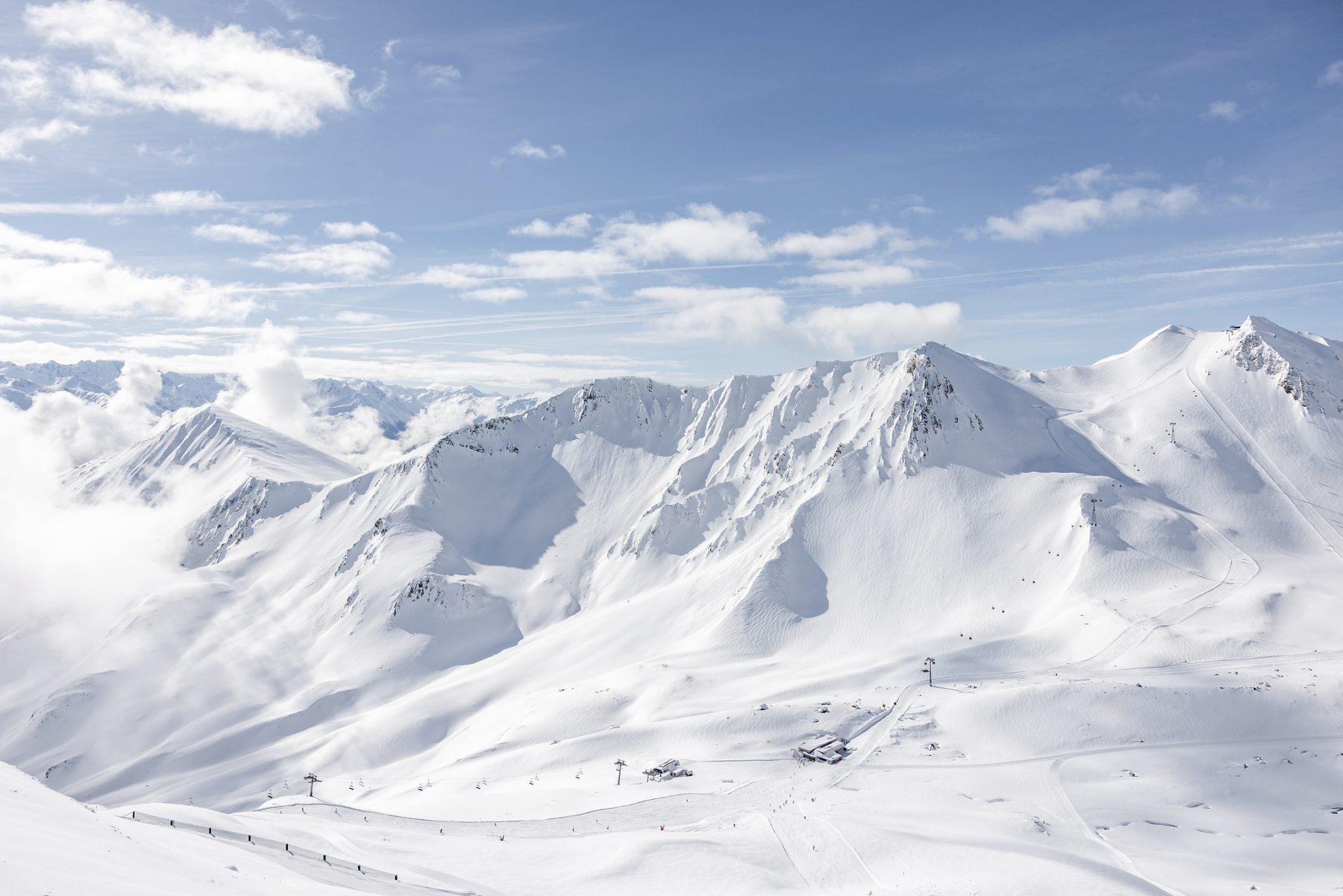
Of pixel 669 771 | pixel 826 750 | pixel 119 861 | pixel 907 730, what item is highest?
pixel 119 861

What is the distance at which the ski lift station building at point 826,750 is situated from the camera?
94.9 metres

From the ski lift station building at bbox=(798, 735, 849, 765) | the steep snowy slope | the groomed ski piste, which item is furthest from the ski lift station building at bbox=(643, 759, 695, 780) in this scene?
the steep snowy slope

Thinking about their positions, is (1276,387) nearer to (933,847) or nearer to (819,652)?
(819,652)

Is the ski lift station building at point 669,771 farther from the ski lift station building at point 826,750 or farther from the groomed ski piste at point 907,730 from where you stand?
the ski lift station building at point 826,750

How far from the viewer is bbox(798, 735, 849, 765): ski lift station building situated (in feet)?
311

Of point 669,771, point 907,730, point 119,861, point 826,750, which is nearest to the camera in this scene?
point 119,861

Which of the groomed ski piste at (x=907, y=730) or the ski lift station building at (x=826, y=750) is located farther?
the ski lift station building at (x=826, y=750)

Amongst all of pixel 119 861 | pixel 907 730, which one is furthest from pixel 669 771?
pixel 119 861

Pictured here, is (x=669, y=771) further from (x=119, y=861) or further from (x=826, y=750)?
(x=119, y=861)

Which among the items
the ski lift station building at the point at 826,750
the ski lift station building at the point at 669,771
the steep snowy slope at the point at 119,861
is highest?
the steep snowy slope at the point at 119,861

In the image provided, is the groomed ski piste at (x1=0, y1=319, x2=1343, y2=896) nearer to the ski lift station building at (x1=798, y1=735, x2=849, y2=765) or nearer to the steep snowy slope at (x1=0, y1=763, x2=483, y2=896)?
the steep snowy slope at (x1=0, y1=763, x2=483, y2=896)

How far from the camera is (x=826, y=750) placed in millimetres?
96125

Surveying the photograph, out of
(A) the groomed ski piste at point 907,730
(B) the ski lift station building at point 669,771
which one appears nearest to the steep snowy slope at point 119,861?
(A) the groomed ski piste at point 907,730

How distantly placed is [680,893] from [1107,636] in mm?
100553
